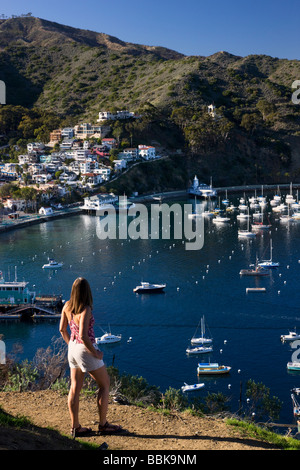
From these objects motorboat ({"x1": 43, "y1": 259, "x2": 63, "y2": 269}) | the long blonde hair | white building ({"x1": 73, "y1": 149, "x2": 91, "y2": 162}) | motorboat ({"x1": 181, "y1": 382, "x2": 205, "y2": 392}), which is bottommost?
motorboat ({"x1": 181, "y1": 382, "x2": 205, "y2": 392})

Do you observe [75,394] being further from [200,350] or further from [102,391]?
[200,350]

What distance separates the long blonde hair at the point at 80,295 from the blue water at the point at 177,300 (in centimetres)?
1371

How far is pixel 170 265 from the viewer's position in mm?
39469

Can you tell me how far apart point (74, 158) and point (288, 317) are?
206ft

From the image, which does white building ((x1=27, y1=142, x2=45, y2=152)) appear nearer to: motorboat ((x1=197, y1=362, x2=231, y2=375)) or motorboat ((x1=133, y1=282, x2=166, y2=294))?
motorboat ((x1=133, y1=282, x2=166, y2=294))

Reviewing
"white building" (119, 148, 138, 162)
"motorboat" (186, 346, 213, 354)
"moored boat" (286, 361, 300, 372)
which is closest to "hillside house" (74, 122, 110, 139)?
"white building" (119, 148, 138, 162)

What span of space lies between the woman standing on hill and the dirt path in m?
0.26

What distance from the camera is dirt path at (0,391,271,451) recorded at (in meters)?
6.19

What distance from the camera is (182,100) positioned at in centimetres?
11144

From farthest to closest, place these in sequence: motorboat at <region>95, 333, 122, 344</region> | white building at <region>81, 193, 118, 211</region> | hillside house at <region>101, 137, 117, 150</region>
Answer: hillside house at <region>101, 137, 117, 150</region>
white building at <region>81, 193, 118, 211</region>
motorboat at <region>95, 333, 122, 344</region>

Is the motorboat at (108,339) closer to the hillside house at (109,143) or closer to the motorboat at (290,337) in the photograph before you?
the motorboat at (290,337)

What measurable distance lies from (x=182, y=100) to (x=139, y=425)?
110 metres

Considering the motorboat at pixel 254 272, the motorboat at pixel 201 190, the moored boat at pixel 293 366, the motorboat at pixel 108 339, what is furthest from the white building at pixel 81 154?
the moored boat at pixel 293 366

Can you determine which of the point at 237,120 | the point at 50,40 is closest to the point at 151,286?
the point at 237,120
